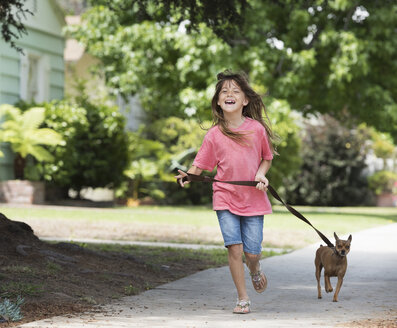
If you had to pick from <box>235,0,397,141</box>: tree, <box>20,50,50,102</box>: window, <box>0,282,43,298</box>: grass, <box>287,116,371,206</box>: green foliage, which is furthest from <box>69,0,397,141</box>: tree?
<box>0,282,43,298</box>: grass

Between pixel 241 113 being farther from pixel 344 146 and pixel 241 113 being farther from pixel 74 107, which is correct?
pixel 344 146

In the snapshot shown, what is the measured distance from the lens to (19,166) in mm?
20781

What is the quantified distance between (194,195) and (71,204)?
7140 mm

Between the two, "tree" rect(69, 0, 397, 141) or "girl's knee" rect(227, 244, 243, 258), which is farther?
"tree" rect(69, 0, 397, 141)

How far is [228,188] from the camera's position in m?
6.25

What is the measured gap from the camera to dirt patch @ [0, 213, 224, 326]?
6409 mm

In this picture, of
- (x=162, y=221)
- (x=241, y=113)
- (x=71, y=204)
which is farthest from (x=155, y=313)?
(x=71, y=204)

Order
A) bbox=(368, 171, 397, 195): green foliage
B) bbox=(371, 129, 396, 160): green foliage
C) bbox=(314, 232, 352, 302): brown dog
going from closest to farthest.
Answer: bbox=(314, 232, 352, 302): brown dog
bbox=(368, 171, 397, 195): green foliage
bbox=(371, 129, 396, 160): green foliage

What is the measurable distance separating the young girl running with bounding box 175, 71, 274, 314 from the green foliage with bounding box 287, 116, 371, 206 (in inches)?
1038

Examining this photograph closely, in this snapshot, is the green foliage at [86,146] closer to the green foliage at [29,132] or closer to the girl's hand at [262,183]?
the green foliage at [29,132]

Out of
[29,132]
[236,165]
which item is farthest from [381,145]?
[236,165]

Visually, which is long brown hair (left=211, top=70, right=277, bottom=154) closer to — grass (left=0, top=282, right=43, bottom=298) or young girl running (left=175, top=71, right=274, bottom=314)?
young girl running (left=175, top=71, right=274, bottom=314)

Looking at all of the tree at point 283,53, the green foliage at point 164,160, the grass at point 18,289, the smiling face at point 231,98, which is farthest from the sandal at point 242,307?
the green foliage at point 164,160

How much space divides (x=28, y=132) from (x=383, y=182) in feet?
58.5
